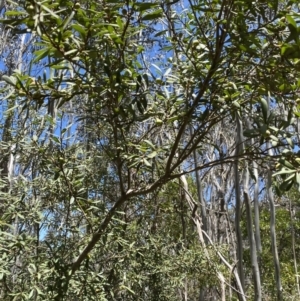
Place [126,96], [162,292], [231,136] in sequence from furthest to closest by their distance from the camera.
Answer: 1. [231,136]
2. [162,292]
3. [126,96]

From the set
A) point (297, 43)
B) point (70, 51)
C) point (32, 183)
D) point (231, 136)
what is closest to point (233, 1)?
point (297, 43)

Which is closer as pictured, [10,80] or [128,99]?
[10,80]

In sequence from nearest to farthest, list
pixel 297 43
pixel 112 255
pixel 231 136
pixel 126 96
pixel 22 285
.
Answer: pixel 297 43 < pixel 126 96 < pixel 22 285 < pixel 112 255 < pixel 231 136

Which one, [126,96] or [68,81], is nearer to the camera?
[68,81]

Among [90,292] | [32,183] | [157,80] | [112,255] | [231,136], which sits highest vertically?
[231,136]

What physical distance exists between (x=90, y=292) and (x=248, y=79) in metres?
1.14

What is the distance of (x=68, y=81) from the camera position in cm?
137

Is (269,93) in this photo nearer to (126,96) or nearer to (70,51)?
(126,96)

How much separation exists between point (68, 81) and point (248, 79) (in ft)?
1.91

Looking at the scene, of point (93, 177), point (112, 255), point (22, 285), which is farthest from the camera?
point (93, 177)

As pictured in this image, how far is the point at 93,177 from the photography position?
254cm

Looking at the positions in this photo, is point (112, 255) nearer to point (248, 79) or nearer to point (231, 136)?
point (248, 79)

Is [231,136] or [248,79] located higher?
[231,136]

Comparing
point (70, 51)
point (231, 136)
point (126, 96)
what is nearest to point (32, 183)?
point (126, 96)
